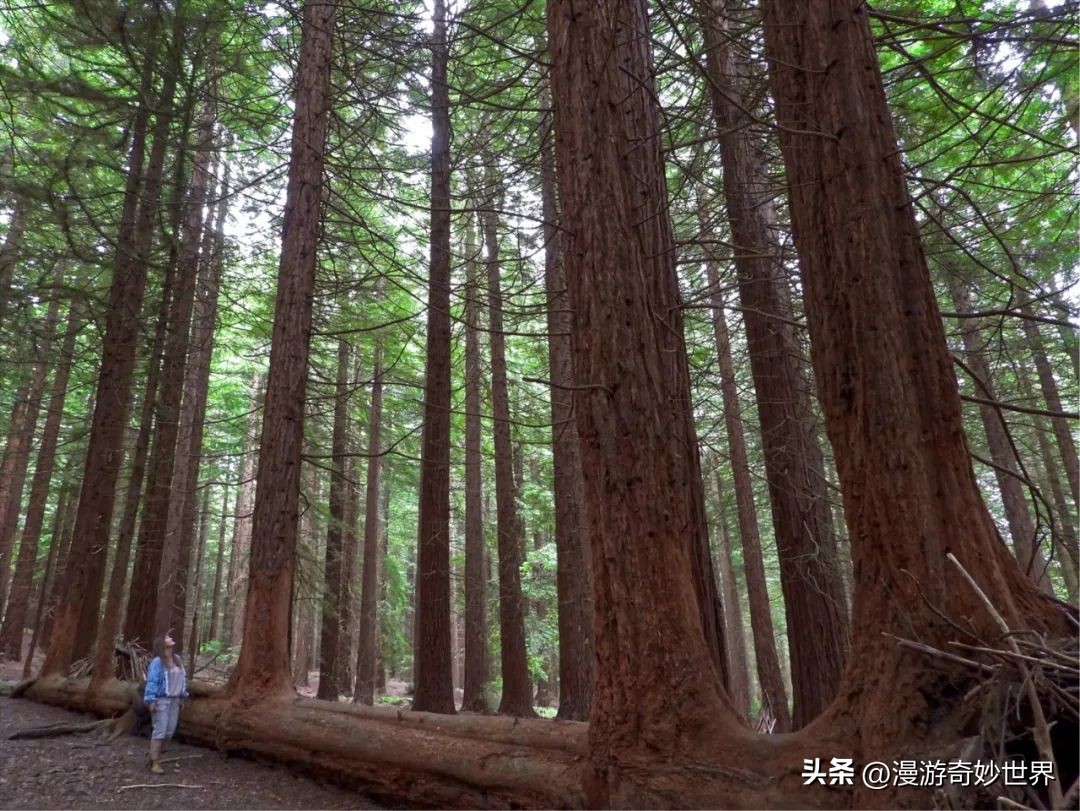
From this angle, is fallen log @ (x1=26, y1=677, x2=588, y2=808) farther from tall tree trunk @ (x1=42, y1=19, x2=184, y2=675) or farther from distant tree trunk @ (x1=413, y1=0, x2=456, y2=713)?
tall tree trunk @ (x1=42, y1=19, x2=184, y2=675)

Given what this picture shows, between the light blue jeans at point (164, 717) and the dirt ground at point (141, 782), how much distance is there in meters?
0.27

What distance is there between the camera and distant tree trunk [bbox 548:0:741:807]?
3605mm

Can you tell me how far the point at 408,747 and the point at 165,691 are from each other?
11.3ft

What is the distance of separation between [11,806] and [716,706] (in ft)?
19.1

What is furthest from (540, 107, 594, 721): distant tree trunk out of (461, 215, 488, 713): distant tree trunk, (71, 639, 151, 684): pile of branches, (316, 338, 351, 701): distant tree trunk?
(71, 639, 151, 684): pile of branches

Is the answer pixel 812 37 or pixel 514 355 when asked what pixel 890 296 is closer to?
pixel 812 37

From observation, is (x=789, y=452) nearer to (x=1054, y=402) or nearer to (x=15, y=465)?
(x=1054, y=402)

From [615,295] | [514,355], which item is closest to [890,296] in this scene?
[615,295]

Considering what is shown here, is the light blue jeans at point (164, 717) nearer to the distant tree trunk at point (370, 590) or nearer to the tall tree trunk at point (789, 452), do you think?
the tall tree trunk at point (789, 452)

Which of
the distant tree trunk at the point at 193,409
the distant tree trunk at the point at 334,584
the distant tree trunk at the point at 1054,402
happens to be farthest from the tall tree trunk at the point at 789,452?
the distant tree trunk at the point at 193,409

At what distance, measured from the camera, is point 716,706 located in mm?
3576

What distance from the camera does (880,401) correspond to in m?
3.24

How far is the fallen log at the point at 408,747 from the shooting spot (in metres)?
4.37

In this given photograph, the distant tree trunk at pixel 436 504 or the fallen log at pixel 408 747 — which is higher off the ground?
the distant tree trunk at pixel 436 504
